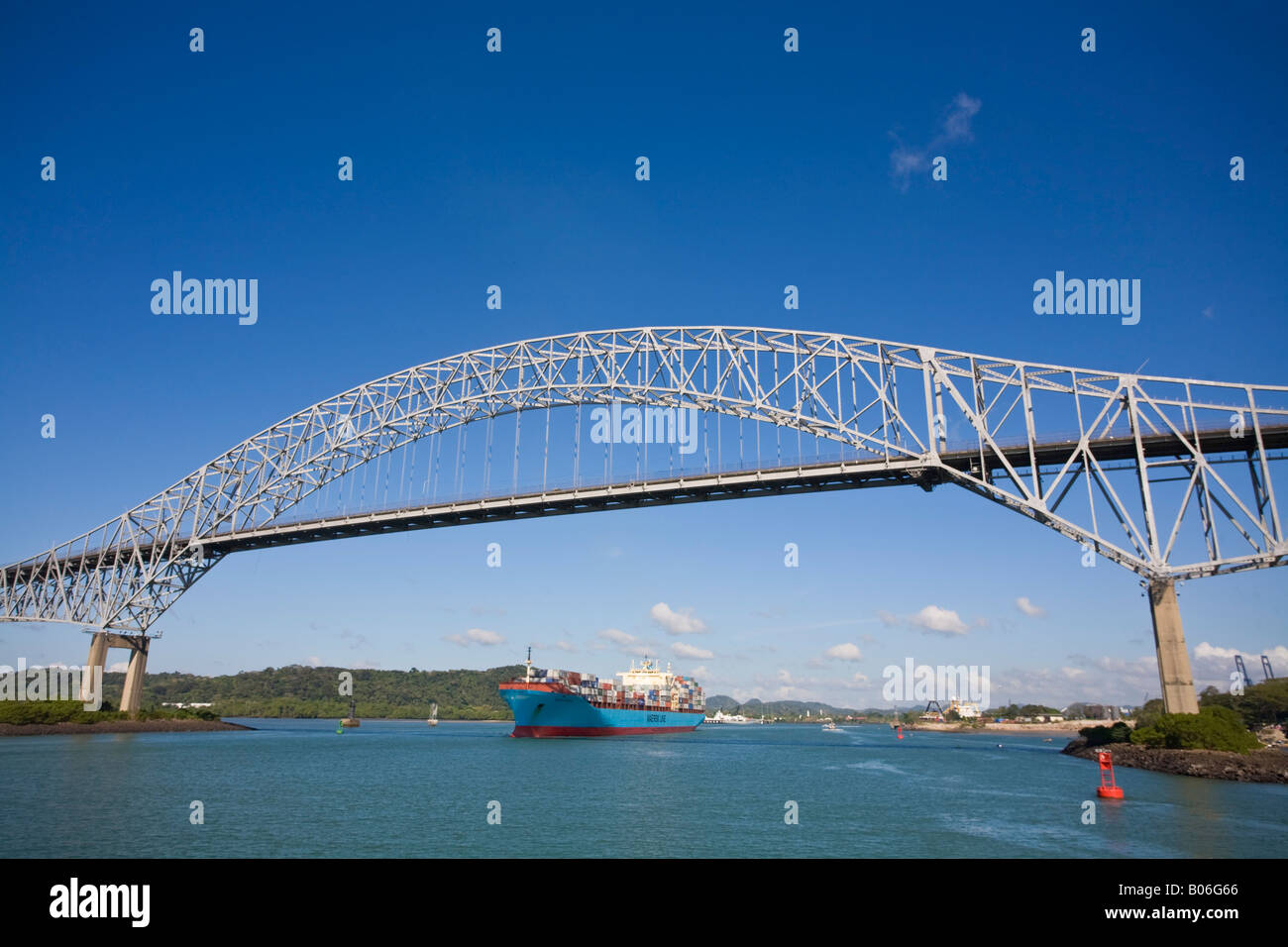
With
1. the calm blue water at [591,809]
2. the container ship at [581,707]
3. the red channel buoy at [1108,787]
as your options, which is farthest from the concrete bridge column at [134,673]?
the red channel buoy at [1108,787]

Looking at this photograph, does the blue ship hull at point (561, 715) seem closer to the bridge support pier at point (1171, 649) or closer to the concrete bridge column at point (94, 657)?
the concrete bridge column at point (94, 657)

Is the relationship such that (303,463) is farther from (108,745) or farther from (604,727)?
(604,727)

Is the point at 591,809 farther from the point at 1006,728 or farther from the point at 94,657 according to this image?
the point at 1006,728

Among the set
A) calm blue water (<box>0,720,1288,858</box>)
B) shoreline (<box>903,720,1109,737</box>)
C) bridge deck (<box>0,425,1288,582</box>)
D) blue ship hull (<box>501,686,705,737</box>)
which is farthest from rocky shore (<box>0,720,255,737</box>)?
shoreline (<box>903,720,1109,737</box>)

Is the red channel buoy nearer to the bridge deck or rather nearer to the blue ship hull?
the bridge deck
